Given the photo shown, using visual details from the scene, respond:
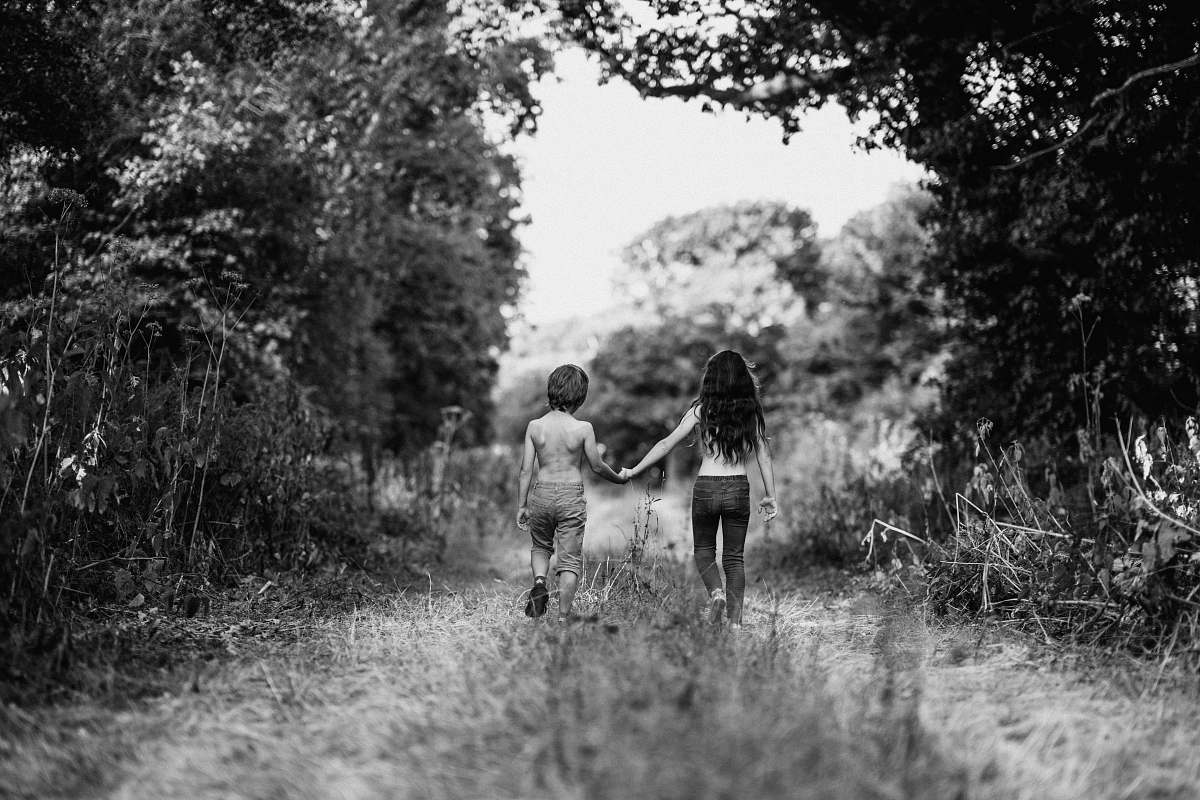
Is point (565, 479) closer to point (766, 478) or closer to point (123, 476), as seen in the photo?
point (766, 478)

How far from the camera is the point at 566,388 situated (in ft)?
16.9

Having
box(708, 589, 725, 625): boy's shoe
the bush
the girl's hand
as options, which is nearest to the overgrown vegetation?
the bush

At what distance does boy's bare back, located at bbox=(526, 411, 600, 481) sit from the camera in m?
5.11

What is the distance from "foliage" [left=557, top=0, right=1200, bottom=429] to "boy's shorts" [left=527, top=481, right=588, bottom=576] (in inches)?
136

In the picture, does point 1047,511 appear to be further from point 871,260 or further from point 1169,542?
point 871,260

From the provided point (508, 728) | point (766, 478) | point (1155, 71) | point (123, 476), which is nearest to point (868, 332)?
point (1155, 71)

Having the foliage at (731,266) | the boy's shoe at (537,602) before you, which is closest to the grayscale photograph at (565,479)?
the boy's shoe at (537,602)

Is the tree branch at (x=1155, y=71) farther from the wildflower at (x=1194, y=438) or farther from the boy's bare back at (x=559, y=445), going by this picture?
the boy's bare back at (x=559, y=445)

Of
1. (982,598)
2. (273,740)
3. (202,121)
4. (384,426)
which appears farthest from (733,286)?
(273,740)

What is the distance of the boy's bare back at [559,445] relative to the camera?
16.8ft

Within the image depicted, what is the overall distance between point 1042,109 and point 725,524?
14.3 feet

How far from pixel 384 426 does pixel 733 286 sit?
15053mm

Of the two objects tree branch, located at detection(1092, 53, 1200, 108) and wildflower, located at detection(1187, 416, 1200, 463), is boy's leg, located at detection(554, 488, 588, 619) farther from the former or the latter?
tree branch, located at detection(1092, 53, 1200, 108)

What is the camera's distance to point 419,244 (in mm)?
16312
